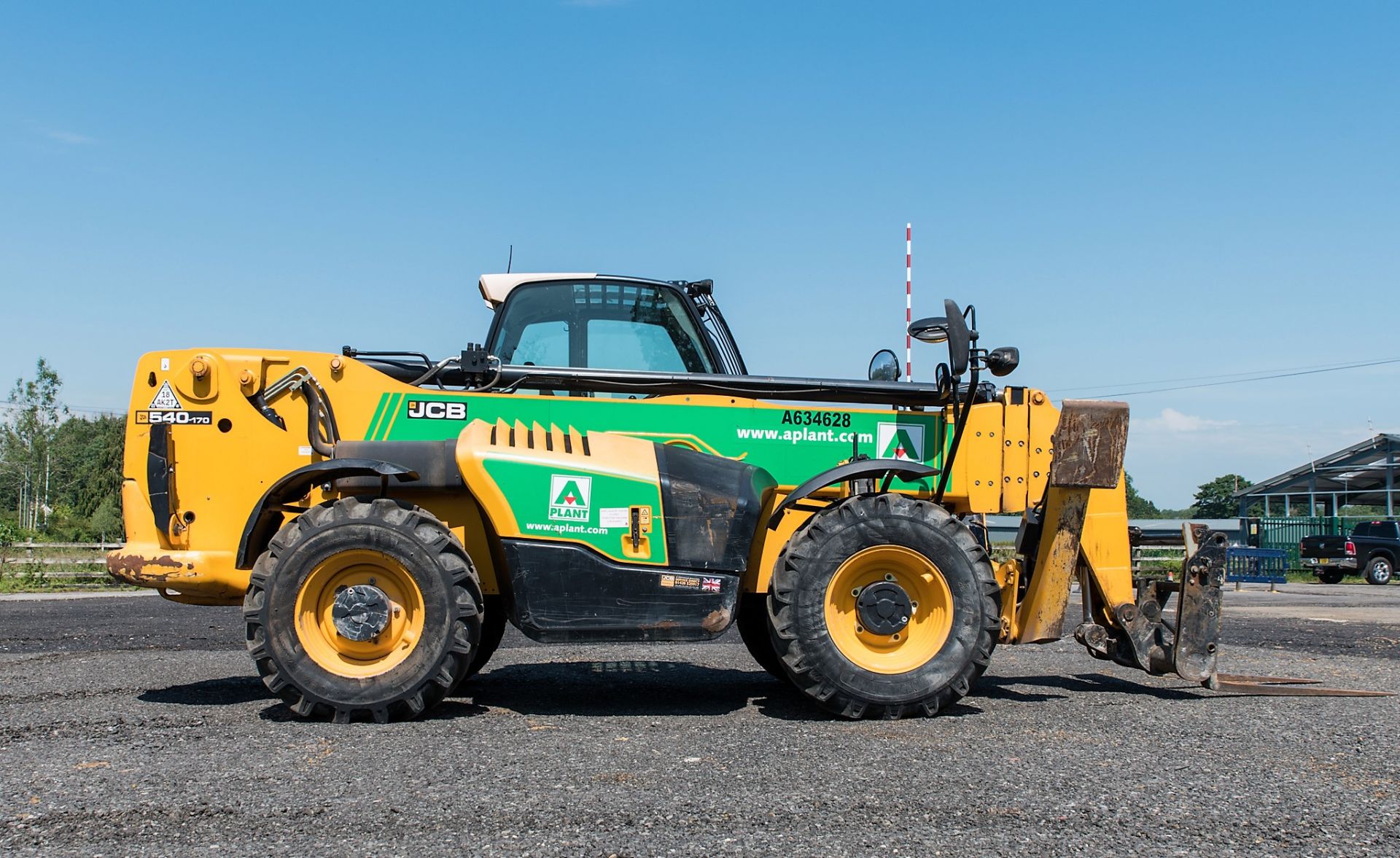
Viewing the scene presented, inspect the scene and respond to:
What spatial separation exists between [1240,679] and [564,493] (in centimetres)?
481

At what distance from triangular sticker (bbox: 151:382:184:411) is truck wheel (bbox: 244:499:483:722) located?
3.95 feet

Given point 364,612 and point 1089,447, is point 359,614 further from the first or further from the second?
point 1089,447

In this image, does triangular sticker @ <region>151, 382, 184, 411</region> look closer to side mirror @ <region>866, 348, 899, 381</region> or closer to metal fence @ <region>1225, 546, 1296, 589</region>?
side mirror @ <region>866, 348, 899, 381</region>

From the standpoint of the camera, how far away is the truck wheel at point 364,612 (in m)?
5.75

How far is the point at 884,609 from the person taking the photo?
6.14m

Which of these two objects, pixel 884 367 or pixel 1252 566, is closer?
pixel 884 367

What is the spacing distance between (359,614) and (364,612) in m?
0.03

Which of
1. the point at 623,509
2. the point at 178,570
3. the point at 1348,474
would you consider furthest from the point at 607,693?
the point at 1348,474

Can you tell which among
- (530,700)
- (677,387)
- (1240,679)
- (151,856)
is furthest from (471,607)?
(1240,679)

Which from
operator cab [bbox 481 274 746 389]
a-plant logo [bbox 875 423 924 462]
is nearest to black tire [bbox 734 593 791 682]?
a-plant logo [bbox 875 423 924 462]

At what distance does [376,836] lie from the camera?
375 centimetres

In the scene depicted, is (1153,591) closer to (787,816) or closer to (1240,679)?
(1240,679)

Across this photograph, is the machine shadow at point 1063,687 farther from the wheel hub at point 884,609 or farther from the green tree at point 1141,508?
the green tree at point 1141,508

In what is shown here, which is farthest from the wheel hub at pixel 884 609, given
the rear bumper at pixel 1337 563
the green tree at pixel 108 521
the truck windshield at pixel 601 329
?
the green tree at pixel 108 521
